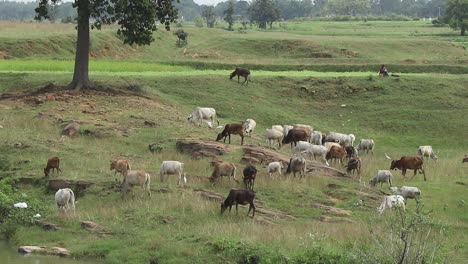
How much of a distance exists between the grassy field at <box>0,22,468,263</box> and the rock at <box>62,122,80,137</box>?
0.41 metres

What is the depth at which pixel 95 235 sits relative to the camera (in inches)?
909

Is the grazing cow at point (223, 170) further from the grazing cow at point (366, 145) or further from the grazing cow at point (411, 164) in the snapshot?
the grazing cow at point (366, 145)

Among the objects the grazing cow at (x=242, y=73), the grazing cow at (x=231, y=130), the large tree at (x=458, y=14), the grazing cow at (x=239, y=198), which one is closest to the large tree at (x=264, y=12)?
the large tree at (x=458, y=14)

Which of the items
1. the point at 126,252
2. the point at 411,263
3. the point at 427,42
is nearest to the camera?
the point at 411,263

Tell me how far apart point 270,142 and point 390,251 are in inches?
739

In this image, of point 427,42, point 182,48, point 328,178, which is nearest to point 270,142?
point 328,178

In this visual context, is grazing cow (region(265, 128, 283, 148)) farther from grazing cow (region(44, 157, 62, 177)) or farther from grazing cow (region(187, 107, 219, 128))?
grazing cow (region(44, 157, 62, 177))

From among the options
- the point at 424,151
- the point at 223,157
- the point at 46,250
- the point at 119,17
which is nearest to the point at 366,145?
the point at 424,151

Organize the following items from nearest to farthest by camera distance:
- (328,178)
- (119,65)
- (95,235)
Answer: (95,235), (328,178), (119,65)

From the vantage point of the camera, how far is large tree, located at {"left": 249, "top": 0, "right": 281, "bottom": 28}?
5477 inches

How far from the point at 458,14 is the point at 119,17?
258 feet

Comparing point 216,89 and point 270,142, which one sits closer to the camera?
point 270,142

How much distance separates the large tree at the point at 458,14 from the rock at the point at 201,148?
80325 millimetres

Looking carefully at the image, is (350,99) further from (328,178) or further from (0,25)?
(0,25)
